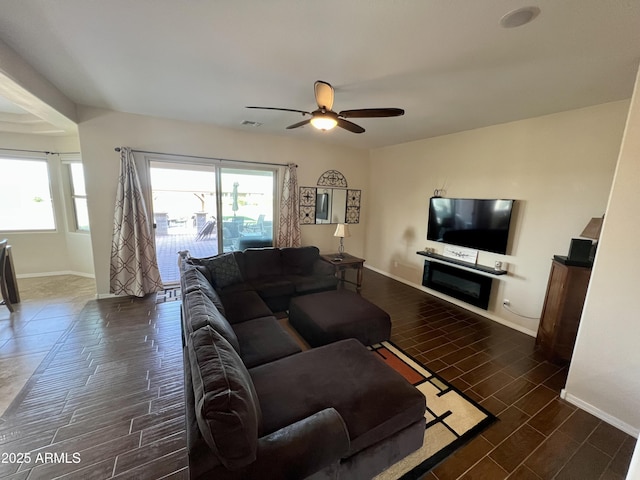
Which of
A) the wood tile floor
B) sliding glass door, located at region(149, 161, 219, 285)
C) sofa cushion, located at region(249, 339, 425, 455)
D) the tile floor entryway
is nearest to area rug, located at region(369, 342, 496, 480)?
the wood tile floor

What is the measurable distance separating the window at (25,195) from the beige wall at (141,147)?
6.58 feet

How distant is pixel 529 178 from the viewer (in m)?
3.18

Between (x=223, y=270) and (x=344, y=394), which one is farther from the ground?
(x=223, y=270)

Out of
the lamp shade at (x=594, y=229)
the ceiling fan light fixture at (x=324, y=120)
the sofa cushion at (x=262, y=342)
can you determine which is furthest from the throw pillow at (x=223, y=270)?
the lamp shade at (x=594, y=229)

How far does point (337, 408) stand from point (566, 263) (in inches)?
108

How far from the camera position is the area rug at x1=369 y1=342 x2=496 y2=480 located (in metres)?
1.59

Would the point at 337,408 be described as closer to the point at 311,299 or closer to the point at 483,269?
the point at 311,299

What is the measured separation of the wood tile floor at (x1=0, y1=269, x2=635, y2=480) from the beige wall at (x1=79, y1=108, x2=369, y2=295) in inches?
51.8

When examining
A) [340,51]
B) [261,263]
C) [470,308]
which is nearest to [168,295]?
[261,263]

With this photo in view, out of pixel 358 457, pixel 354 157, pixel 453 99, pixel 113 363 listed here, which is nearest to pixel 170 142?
pixel 113 363

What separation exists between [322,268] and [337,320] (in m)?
1.51

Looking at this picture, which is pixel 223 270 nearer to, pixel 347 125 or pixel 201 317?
pixel 201 317

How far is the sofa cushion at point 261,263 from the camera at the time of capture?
379 cm

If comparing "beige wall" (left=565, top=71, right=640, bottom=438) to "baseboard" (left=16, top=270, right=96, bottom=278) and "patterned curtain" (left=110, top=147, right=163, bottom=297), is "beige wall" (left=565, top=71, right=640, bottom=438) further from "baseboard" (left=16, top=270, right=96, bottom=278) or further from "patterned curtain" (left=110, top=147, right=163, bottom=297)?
"baseboard" (left=16, top=270, right=96, bottom=278)
